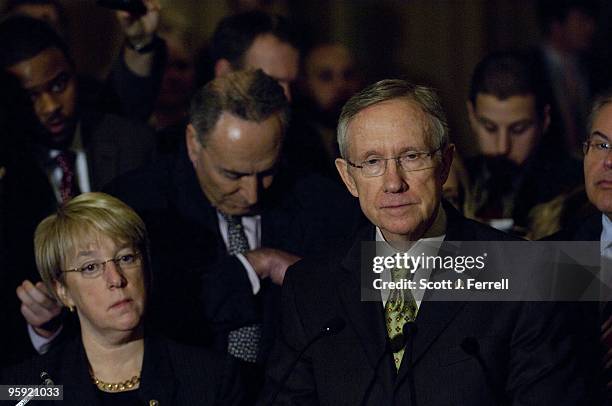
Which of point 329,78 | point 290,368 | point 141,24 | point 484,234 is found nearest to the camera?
point 290,368

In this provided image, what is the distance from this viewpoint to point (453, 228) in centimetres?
257

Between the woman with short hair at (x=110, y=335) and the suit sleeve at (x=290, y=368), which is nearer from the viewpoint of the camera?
the suit sleeve at (x=290, y=368)

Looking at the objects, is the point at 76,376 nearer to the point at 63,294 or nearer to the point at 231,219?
the point at 63,294

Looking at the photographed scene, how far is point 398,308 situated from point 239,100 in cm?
107

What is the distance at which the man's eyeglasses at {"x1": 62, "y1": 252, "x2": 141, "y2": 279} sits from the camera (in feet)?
9.48

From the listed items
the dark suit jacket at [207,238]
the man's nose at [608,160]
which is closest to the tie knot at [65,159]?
the dark suit jacket at [207,238]

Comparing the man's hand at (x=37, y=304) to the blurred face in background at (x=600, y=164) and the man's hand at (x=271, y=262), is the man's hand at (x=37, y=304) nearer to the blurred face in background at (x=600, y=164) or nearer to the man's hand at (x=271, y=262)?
the man's hand at (x=271, y=262)

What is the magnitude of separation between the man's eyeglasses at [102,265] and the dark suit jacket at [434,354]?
54 cm

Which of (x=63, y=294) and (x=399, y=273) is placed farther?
(x=63, y=294)

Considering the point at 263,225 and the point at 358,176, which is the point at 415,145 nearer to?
the point at 358,176

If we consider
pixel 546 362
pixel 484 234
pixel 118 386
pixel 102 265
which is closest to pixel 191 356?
pixel 118 386

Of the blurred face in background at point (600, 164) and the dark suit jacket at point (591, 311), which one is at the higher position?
the blurred face in background at point (600, 164)

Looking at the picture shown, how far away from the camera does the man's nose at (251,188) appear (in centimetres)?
329

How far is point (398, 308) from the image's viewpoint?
2.51 m
